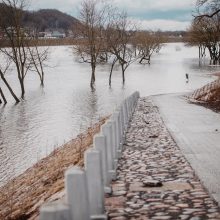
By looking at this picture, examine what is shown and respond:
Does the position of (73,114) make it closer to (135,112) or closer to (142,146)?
(135,112)

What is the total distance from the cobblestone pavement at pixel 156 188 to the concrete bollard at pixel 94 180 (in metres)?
0.37

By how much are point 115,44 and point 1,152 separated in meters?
48.3

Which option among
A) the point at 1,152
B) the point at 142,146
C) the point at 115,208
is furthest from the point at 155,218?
the point at 1,152

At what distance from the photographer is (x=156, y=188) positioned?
7.77 metres

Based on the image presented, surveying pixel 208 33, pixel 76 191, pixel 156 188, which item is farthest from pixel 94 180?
pixel 208 33

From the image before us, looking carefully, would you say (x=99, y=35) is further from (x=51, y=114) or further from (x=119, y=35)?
(x=51, y=114)

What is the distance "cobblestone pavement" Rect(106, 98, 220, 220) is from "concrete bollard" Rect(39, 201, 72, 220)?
7.79 feet

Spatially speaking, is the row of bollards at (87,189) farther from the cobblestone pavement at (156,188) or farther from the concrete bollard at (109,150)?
the cobblestone pavement at (156,188)

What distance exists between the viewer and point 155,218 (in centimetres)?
612

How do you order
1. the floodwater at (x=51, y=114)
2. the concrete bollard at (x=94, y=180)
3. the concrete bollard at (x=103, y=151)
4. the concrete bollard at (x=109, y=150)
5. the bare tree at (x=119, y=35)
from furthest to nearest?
the bare tree at (x=119, y=35)
the floodwater at (x=51, y=114)
the concrete bollard at (x=109, y=150)
the concrete bollard at (x=103, y=151)
the concrete bollard at (x=94, y=180)

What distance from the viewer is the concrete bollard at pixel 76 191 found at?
15.1 feet

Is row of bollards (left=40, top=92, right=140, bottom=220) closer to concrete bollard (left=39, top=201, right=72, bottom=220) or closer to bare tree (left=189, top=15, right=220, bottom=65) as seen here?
concrete bollard (left=39, top=201, right=72, bottom=220)

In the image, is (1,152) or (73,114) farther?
(73,114)

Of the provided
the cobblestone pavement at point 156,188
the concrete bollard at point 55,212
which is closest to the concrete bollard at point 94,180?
the cobblestone pavement at point 156,188
